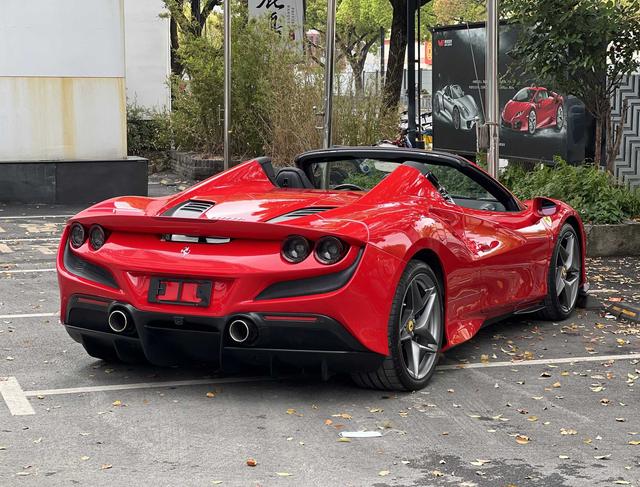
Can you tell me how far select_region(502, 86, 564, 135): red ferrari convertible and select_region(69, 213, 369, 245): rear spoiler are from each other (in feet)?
35.9

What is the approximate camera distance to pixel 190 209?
6461mm

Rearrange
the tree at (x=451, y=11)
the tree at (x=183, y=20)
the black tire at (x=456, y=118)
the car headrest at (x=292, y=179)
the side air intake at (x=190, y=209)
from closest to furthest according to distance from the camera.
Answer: the side air intake at (x=190, y=209), the car headrest at (x=292, y=179), the black tire at (x=456, y=118), the tree at (x=183, y=20), the tree at (x=451, y=11)

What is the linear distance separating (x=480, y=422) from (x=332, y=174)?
8.21 ft

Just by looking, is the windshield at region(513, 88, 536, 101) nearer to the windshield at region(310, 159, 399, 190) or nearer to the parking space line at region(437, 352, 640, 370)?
the windshield at region(310, 159, 399, 190)

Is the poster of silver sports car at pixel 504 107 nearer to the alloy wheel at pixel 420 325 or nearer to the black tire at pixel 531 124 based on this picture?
the black tire at pixel 531 124

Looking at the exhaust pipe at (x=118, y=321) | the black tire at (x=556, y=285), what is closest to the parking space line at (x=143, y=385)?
the exhaust pipe at (x=118, y=321)

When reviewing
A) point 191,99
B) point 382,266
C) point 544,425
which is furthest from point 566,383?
point 191,99

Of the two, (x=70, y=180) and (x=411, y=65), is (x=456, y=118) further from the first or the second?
(x=70, y=180)

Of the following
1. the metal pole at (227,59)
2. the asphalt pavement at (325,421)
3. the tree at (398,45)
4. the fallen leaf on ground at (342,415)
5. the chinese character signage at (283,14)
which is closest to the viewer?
the asphalt pavement at (325,421)

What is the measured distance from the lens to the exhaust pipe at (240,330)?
592 cm

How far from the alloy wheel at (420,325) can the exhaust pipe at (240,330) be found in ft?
2.75

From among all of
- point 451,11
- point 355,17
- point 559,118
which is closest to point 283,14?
point 559,118

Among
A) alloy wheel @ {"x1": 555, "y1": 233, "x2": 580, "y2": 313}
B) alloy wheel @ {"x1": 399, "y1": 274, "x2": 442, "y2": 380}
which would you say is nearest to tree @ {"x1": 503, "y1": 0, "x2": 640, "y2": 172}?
alloy wheel @ {"x1": 555, "y1": 233, "x2": 580, "y2": 313}

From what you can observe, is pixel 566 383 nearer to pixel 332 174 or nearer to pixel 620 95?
pixel 332 174
